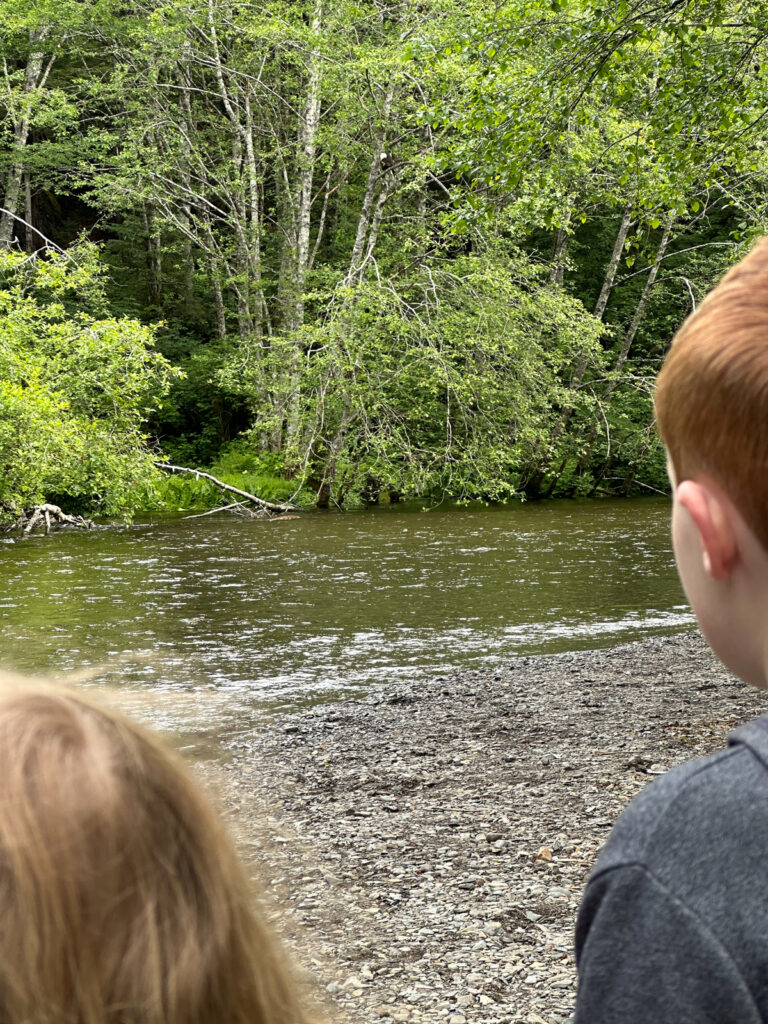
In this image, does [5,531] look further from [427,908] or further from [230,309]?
[427,908]

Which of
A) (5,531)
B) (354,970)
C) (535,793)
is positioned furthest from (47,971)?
(5,531)

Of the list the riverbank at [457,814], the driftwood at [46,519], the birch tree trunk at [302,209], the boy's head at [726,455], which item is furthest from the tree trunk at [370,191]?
the boy's head at [726,455]

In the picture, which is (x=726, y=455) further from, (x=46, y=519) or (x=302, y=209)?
(x=302, y=209)

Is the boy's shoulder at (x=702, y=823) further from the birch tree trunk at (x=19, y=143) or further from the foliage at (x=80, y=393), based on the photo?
the birch tree trunk at (x=19, y=143)

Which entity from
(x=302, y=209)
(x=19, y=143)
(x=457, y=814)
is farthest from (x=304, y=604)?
(x=19, y=143)

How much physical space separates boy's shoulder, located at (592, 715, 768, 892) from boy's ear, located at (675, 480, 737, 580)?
180mm

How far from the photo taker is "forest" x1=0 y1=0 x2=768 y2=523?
34.3 ft

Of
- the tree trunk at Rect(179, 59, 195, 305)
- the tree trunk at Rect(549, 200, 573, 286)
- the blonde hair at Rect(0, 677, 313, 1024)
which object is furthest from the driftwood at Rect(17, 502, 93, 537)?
the blonde hair at Rect(0, 677, 313, 1024)

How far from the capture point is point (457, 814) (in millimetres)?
6695

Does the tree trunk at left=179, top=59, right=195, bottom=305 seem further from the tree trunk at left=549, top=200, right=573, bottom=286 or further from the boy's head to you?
the boy's head

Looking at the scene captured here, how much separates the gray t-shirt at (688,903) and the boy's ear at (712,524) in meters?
0.18

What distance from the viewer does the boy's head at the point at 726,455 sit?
3.41 feet

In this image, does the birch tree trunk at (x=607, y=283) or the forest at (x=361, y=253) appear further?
the birch tree trunk at (x=607, y=283)

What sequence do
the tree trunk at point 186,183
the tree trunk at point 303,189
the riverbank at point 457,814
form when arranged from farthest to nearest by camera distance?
the tree trunk at point 186,183 → the tree trunk at point 303,189 → the riverbank at point 457,814
